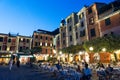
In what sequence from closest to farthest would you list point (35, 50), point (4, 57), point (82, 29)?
1. point (82, 29)
2. point (4, 57)
3. point (35, 50)

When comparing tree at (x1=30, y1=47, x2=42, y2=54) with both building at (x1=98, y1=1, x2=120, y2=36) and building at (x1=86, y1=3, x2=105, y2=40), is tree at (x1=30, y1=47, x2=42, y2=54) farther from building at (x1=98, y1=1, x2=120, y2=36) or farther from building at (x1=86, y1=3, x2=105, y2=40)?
building at (x1=98, y1=1, x2=120, y2=36)

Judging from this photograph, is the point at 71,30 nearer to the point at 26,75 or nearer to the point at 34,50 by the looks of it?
the point at 34,50

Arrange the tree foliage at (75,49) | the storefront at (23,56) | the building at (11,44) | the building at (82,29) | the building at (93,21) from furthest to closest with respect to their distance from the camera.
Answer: the building at (11,44)
the storefront at (23,56)
the building at (82,29)
the tree foliage at (75,49)
the building at (93,21)

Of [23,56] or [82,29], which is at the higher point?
[82,29]

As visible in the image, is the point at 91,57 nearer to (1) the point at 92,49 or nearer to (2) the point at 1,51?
(1) the point at 92,49

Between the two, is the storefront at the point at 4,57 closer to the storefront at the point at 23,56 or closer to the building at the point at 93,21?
the storefront at the point at 23,56

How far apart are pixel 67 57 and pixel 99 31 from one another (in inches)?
581

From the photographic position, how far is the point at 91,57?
31.2 meters

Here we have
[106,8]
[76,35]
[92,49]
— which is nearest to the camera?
[92,49]

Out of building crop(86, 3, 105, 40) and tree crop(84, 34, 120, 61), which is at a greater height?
building crop(86, 3, 105, 40)

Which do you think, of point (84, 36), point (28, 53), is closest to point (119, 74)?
point (84, 36)

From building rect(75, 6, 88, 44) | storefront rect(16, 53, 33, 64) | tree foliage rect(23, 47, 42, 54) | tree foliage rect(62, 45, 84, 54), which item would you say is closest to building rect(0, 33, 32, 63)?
storefront rect(16, 53, 33, 64)

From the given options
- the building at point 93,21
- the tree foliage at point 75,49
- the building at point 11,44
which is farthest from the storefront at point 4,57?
the building at point 93,21

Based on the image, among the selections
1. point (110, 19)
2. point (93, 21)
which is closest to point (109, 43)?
point (110, 19)
